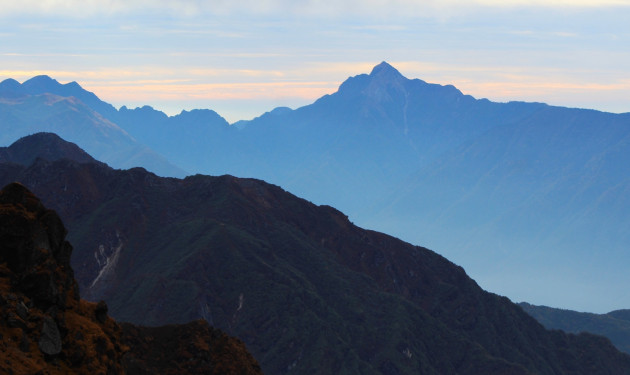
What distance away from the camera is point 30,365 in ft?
184

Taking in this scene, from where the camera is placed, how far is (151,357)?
102 metres

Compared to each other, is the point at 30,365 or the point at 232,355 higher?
the point at 232,355

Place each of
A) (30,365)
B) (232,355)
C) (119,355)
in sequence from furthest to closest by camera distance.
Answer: (232,355)
(119,355)
(30,365)

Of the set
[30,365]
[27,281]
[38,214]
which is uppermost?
[38,214]

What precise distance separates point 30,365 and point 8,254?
1045cm

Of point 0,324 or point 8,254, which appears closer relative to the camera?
point 0,324

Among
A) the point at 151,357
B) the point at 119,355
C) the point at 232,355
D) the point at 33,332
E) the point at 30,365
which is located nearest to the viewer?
the point at 30,365

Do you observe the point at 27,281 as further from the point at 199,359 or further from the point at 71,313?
the point at 199,359

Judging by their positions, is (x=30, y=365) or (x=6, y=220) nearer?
(x=30, y=365)

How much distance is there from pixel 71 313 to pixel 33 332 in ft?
20.3

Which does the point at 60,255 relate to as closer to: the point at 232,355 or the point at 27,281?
the point at 27,281

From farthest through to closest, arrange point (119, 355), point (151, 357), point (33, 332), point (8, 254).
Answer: point (151, 357)
point (119, 355)
point (8, 254)
point (33, 332)

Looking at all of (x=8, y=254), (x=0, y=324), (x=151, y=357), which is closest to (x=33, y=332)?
(x=0, y=324)

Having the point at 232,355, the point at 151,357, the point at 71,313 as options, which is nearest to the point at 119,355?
the point at 71,313
